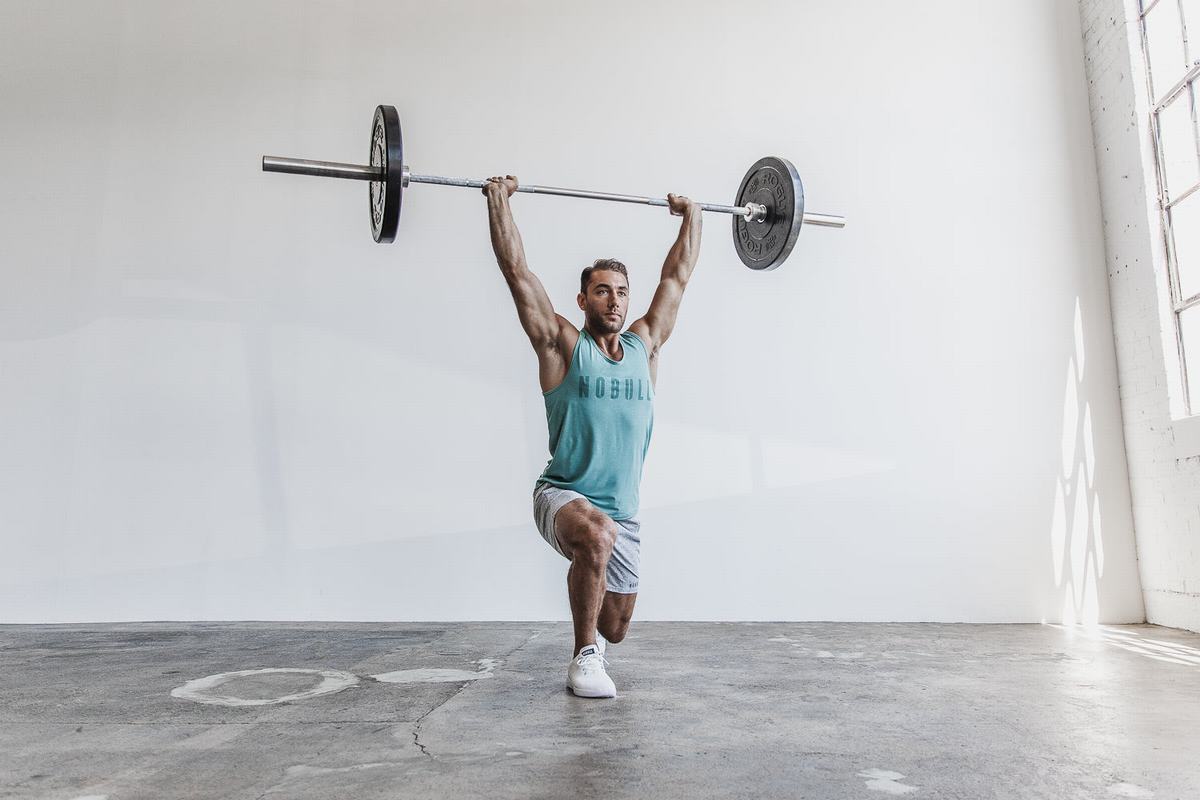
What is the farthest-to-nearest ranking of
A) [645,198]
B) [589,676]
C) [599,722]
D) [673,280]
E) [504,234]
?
[645,198] → [673,280] → [504,234] → [589,676] → [599,722]

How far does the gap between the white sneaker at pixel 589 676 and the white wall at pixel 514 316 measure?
222cm

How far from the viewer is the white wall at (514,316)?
4414mm

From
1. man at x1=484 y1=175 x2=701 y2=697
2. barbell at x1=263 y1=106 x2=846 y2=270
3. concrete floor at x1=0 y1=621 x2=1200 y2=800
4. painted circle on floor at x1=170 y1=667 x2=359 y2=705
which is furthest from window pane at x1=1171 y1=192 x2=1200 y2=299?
painted circle on floor at x1=170 y1=667 x2=359 y2=705

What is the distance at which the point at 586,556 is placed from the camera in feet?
7.14

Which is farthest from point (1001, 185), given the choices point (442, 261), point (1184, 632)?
point (442, 261)

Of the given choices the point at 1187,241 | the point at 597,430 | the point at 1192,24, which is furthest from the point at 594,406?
the point at 1192,24

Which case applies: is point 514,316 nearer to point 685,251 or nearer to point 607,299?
point 685,251

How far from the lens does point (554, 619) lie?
4.39 m

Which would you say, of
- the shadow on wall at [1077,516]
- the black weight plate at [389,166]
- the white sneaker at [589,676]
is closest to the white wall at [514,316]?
the shadow on wall at [1077,516]

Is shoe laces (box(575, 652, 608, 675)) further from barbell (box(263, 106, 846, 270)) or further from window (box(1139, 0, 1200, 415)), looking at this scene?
window (box(1139, 0, 1200, 415))

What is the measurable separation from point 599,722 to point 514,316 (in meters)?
3.04

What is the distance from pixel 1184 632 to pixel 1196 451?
2.91 ft

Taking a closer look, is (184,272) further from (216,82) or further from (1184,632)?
(1184,632)

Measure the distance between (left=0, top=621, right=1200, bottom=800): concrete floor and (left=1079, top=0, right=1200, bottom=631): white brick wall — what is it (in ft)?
3.60
